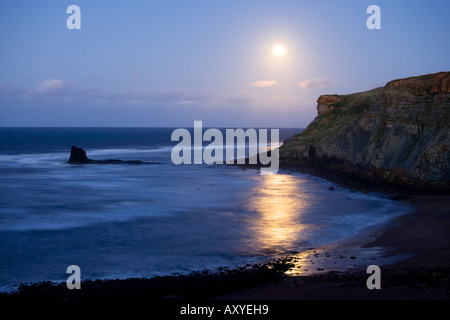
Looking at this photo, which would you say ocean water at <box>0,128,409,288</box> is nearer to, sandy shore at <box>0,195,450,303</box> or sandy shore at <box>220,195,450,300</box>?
sandy shore at <box>0,195,450,303</box>

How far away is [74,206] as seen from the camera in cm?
2998

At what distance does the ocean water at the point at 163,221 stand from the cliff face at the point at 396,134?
517 cm

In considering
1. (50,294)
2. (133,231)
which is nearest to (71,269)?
(50,294)

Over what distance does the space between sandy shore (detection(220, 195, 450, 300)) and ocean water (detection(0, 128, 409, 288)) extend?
205cm

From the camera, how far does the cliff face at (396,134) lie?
113 feet

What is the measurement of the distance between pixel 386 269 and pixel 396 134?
27758mm

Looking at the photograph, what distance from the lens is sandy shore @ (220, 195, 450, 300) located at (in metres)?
12.2

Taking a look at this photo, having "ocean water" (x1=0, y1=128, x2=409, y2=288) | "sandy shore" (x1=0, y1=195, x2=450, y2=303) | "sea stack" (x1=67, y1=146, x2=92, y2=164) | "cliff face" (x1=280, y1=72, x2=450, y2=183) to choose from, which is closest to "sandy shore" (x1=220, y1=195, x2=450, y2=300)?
"sandy shore" (x1=0, y1=195, x2=450, y2=303)

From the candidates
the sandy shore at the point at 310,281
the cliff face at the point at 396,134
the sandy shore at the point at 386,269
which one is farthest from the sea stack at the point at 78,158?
the sandy shore at the point at 310,281

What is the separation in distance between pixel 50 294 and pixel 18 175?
39322 millimetres

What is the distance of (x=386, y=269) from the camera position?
48.9ft

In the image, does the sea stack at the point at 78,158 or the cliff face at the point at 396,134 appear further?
the sea stack at the point at 78,158

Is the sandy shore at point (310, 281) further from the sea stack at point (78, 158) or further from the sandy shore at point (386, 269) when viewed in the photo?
the sea stack at point (78, 158)
